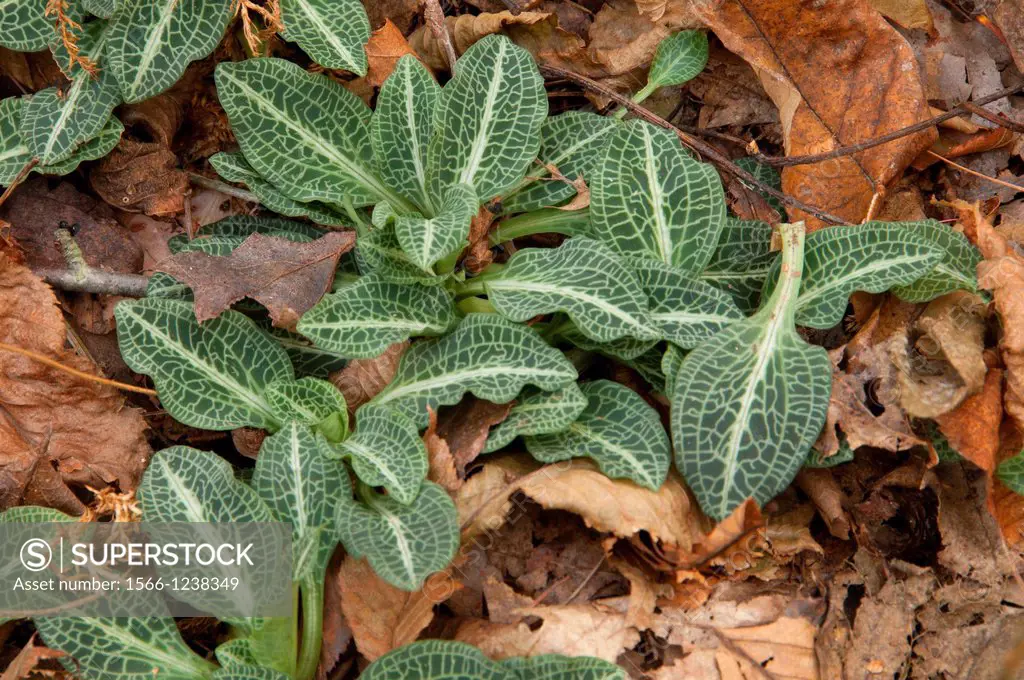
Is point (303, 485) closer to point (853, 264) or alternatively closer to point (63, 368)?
point (63, 368)

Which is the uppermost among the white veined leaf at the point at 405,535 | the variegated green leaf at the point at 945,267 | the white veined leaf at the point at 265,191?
the white veined leaf at the point at 265,191

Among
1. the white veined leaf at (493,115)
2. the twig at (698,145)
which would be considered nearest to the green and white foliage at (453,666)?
the white veined leaf at (493,115)

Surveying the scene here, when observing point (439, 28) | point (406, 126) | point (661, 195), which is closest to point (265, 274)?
point (406, 126)

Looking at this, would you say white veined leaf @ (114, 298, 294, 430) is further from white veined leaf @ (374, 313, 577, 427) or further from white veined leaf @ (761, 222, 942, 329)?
white veined leaf @ (761, 222, 942, 329)

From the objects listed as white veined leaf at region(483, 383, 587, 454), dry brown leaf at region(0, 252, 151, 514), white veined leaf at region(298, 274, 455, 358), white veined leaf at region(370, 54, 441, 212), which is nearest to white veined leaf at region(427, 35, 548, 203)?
white veined leaf at region(370, 54, 441, 212)

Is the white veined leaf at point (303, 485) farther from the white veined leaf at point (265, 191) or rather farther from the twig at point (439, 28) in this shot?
the twig at point (439, 28)

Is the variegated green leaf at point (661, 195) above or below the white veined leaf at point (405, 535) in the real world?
above

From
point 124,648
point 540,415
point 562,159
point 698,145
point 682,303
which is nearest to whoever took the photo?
point 124,648
